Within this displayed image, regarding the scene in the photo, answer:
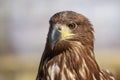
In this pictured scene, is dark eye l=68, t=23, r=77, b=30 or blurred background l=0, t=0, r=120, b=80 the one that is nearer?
dark eye l=68, t=23, r=77, b=30

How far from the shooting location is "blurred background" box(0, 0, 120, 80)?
3672mm

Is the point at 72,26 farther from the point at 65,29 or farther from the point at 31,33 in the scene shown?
the point at 31,33

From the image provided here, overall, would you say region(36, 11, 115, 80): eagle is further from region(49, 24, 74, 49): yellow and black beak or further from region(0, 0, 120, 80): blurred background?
region(0, 0, 120, 80): blurred background

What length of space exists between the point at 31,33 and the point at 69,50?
245 centimetres

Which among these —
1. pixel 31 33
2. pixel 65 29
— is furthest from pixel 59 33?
pixel 31 33

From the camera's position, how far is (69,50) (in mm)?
1489

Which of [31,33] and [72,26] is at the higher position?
[72,26]

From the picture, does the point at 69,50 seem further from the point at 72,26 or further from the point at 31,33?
the point at 31,33

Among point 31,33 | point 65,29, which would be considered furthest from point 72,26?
point 31,33

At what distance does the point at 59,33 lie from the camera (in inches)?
56.7

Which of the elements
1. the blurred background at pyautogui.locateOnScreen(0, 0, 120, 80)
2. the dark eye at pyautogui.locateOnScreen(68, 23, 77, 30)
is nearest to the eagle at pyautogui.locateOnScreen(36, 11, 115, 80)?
the dark eye at pyautogui.locateOnScreen(68, 23, 77, 30)

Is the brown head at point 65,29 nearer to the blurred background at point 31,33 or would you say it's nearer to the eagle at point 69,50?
the eagle at point 69,50

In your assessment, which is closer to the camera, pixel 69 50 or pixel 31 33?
pixel 69 50

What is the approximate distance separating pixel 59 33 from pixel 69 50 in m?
0.07
